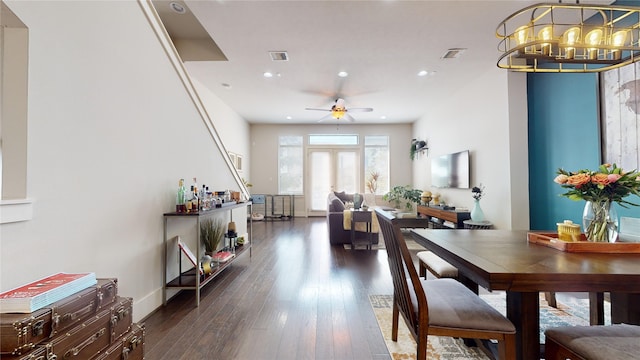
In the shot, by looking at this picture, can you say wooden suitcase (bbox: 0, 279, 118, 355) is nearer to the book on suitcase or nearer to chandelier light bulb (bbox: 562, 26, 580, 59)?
the book on suitcase

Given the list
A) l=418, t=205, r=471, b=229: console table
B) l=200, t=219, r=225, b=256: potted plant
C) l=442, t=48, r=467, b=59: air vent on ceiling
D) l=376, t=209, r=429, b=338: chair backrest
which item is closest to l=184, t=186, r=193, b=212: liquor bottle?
l=200, t=219, r=225, b=256: potted plant

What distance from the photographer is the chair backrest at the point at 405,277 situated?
4.33 ft

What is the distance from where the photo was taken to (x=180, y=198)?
2.47m

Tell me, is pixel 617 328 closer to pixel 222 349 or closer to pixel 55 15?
pixel 222 349

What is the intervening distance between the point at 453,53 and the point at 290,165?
5901mm

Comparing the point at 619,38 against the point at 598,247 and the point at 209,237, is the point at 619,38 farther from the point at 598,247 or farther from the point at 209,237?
the point at 209,237

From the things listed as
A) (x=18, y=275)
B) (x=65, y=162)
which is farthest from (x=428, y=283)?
(x=65, y=162)

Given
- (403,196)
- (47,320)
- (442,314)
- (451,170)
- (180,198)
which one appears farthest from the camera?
(403,196)

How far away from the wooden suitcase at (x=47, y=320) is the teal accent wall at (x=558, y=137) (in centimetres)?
413

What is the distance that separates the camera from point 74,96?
1573 millimetres

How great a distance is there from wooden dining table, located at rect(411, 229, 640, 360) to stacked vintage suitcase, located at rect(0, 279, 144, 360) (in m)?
1.69

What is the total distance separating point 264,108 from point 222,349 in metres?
5.82

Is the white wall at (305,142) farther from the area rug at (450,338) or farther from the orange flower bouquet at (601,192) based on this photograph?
the orange flower bouquet at (601,192)

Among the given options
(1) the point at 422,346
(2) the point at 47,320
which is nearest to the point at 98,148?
(2) the point at 47,320
